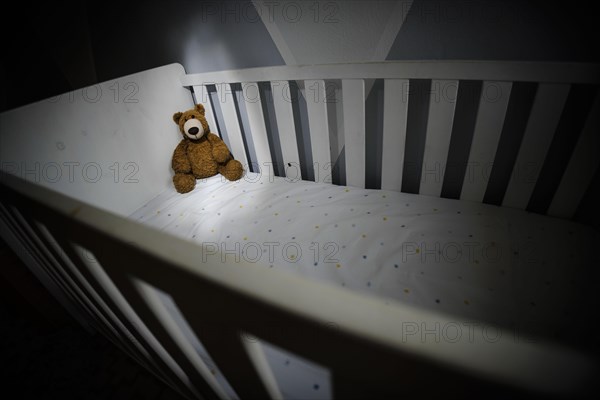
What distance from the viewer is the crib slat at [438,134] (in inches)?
32.0

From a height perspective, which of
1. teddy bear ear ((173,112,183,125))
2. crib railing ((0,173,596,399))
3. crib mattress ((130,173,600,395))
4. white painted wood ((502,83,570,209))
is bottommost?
crib mattress ((130,173,600,395))

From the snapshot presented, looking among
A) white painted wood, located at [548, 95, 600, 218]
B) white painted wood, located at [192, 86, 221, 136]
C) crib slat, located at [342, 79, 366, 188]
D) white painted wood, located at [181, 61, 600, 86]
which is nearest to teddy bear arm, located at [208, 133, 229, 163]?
white painted wood, located at [192, 86, 221, 136]

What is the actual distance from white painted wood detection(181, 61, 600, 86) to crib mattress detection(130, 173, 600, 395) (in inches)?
15.5

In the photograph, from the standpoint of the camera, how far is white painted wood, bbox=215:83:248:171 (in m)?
1.14

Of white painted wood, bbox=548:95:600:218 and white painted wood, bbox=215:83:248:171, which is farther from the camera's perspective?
white painted wood, bbox=215:83:248:171

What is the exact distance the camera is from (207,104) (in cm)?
125

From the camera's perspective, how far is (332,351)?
8.5 inches

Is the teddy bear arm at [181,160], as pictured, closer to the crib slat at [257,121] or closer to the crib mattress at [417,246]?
the crib mattress at [417,246]

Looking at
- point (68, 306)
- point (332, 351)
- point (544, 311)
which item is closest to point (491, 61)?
point (544, 311)

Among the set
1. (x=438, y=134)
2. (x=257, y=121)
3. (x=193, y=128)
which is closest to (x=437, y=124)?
(x=438, y=134)

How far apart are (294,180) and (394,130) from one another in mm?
473

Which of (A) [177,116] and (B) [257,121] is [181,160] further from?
(B) [257,121]

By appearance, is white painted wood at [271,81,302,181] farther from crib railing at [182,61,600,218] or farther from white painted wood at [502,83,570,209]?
white painted wood at [502,83,570,209]

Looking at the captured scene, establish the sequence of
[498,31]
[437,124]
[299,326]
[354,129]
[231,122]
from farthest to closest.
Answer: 1. [231,122]
2. [354,129]
3. [437,124]
4. [498,31]
5. [299,326]
